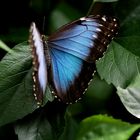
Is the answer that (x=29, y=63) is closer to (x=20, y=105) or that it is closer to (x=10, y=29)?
(x=20, y=105)

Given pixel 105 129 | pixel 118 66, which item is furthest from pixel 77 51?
pixel 105 129

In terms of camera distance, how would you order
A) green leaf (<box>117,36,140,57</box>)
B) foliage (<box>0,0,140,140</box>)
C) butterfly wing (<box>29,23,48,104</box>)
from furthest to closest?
1. green leaf (<box>117,36,140,57</box>)
2. foliage (<box>0,0,140,140</box>)
3. butterfly wing (<box>29,23,48,104</box>)

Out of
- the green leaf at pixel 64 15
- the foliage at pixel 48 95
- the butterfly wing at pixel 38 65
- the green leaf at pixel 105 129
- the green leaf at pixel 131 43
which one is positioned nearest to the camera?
the green leaf at pixel 105 129

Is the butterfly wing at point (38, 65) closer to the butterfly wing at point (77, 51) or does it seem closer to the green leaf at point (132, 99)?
the butterfly wing at point (77, 51)

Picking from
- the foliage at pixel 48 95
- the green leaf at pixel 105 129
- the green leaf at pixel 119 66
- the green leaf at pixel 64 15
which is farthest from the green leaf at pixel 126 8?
the green leaf at pixel 105 129

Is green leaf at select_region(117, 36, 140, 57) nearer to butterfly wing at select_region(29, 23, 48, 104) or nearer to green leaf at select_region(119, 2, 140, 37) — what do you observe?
green leaf at select_region(119, 2, 140, 37)

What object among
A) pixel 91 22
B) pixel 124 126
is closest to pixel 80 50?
pixel 91 22

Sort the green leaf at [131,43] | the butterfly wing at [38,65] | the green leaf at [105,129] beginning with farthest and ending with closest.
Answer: the green leaf at [131,43] < the butterfly wing at [38,65] < the green leaf at [105,129]

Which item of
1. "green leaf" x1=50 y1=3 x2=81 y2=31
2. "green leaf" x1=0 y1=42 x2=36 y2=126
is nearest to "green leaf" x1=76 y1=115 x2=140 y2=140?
"green leaf" x1=0 y1=42 x2=36 y2=126
